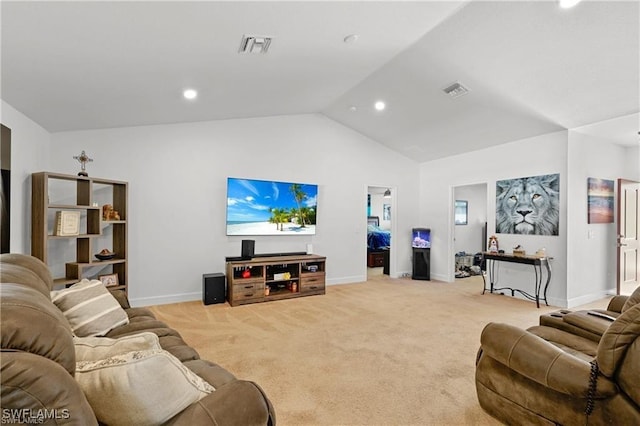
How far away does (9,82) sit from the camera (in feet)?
8.21

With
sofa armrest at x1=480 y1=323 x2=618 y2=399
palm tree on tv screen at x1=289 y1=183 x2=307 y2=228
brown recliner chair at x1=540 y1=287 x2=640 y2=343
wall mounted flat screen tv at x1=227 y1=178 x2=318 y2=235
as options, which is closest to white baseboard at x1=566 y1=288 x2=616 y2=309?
brown recliner chair at x1=540 y1=287 x2=640 y2=343

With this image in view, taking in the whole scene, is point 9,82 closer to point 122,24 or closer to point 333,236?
point 122,24

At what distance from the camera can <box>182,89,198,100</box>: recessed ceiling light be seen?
356cm

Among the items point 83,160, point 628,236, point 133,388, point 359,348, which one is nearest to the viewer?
point 133,388

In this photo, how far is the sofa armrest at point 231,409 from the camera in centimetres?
110

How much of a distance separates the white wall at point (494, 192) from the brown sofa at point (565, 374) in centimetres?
296

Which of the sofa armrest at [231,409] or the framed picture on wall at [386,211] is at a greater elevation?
the framed picture on wall at [386,211]

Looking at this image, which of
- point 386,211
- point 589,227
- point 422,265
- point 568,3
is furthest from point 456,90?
point 386,211

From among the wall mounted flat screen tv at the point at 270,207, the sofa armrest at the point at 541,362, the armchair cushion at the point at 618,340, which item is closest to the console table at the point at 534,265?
the wall mounted flat screen tv at the point at 270,207

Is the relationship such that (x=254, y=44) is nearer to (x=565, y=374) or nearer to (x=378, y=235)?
(x=565, y=374)

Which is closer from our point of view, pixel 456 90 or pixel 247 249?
pixel 456 90

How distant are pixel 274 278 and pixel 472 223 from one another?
19.1 ft

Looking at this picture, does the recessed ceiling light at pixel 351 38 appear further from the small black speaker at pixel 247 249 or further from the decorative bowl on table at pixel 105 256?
the decorative bowl on table at pixel 105 256

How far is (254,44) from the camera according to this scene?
107 inches
